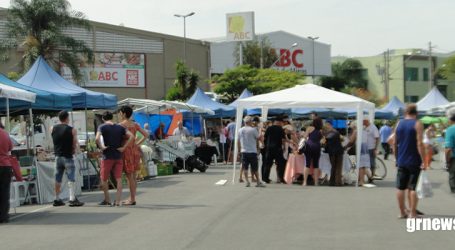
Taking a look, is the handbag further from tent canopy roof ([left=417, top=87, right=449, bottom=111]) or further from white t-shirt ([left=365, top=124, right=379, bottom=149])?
tent canopy roof ([left=417, top=87, right=449, bottom=111])

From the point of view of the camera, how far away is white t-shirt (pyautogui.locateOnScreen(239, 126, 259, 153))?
16.7 meters

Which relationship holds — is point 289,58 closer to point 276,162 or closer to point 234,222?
point 276,162

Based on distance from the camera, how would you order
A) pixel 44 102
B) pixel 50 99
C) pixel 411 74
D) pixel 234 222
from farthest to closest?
pixel 411 74 < pixel 50 99 < pixel 44 102 < pixel 234 222

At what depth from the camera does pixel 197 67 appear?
66688 millimetres

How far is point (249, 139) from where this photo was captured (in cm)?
1670

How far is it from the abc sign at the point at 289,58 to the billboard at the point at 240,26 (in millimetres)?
11847

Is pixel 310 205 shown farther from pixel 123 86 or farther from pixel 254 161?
pixel 123 86

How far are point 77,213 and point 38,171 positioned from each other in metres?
2.29

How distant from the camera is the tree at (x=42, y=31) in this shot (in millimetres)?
38188

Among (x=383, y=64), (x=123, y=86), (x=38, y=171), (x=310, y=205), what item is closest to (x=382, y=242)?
(x=310, y=205)

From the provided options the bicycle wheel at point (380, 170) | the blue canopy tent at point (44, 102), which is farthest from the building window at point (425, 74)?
the blue canopy tent at point (44, 102)

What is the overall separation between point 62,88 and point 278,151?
6084 millimetres

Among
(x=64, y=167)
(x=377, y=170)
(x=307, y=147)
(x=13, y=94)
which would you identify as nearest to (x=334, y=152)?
(x=307, y=147)

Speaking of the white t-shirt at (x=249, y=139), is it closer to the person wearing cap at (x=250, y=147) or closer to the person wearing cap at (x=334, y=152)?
the person wearing cap at (x=250, y=147)
